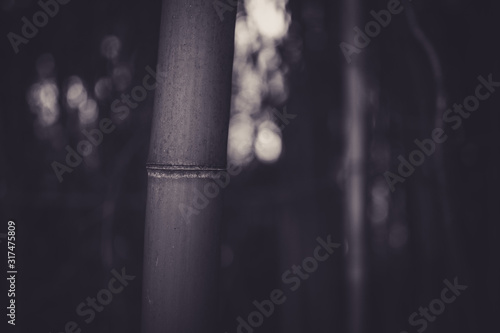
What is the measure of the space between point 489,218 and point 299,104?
1.67 m

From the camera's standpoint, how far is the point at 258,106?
310 cm

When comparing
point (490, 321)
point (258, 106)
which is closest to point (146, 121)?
point (258, 106)
